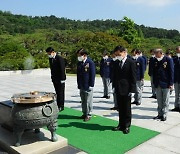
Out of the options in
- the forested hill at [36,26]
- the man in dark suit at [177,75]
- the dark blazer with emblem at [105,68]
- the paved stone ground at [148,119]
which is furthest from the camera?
the forested hill at [36,26]

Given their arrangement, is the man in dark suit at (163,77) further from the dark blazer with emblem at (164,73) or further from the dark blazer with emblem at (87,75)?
the dark blazer with emblem at (87,75)

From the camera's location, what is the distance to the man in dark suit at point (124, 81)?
5.11 m

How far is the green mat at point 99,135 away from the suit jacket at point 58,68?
1.14m

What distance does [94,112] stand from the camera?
6.93 metres

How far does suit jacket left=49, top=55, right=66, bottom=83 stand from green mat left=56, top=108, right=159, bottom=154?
1144mm

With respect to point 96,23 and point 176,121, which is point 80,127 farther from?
point 96,23

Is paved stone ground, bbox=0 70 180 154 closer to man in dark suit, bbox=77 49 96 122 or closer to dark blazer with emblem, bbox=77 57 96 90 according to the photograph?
man in dark suit, bbox=77 49 96 122

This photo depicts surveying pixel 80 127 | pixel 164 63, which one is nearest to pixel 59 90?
pixel 80 127

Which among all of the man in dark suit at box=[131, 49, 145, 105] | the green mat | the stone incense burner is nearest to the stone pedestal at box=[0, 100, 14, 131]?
the stone incense burner

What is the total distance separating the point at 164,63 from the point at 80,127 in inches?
92.3

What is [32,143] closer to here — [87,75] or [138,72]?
[87,75]

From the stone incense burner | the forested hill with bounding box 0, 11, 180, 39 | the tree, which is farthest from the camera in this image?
the forested hill with bounding box 0, 11, 180, 39

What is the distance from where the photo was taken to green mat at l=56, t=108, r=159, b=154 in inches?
175

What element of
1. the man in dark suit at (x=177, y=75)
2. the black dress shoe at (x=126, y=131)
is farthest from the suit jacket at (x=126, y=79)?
the man in dark suit at (x=177, y=75)
